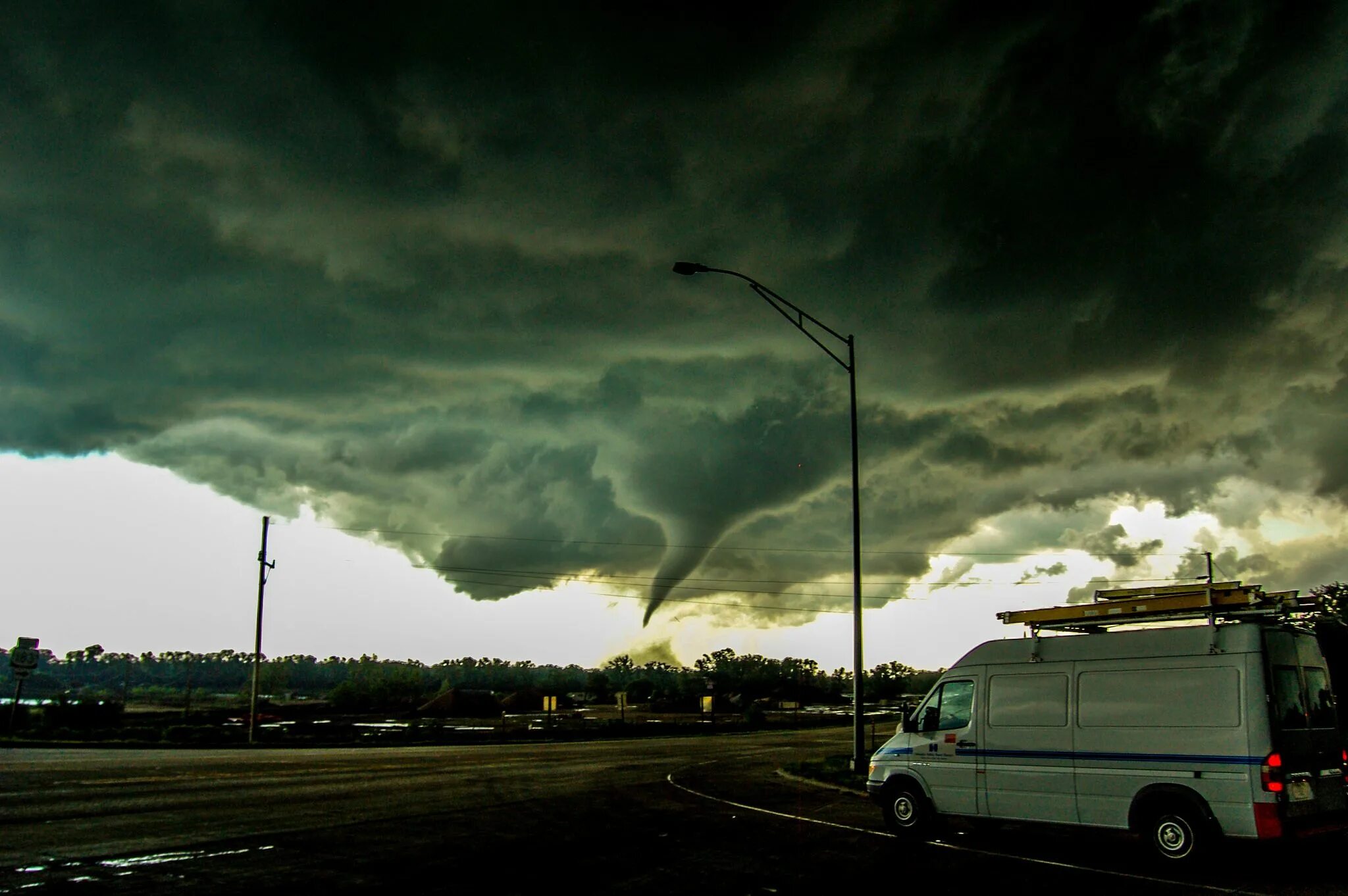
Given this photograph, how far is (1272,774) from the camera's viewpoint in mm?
9742

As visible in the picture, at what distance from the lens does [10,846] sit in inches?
417

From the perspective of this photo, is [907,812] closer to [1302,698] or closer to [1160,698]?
[1160,698]

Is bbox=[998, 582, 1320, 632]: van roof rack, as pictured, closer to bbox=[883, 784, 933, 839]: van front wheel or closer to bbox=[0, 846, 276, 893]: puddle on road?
bbox=[883, 784, 933, 839]: van front wheel

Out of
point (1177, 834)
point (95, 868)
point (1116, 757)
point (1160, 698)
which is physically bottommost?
point (95, 868)

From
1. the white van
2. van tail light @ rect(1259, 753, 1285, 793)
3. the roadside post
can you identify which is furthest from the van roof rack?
the roadside post

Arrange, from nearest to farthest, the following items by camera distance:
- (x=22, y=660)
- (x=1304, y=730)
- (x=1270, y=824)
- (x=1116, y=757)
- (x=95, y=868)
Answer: (x=95, y=868), (x=1270, y=824), (x=1304, y=730), (x=1116, y=757), (x=22, y=660)

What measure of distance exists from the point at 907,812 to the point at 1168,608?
4.39 m

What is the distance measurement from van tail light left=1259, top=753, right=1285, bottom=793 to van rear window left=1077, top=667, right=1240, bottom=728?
1.46 feet

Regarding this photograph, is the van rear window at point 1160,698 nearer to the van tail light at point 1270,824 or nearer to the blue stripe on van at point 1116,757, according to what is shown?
the blue stripe on van at point 1116,757

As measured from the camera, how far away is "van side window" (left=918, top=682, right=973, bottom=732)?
1265 centimetres

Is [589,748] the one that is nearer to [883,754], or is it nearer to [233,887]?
[883,754]

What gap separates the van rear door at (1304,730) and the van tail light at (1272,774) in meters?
0.05

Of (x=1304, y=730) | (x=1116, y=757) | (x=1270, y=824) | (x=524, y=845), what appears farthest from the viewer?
(x=524, y=845)

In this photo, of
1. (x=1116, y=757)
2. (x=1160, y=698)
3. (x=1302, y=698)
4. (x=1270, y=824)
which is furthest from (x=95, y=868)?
(x=1302, y=698)
